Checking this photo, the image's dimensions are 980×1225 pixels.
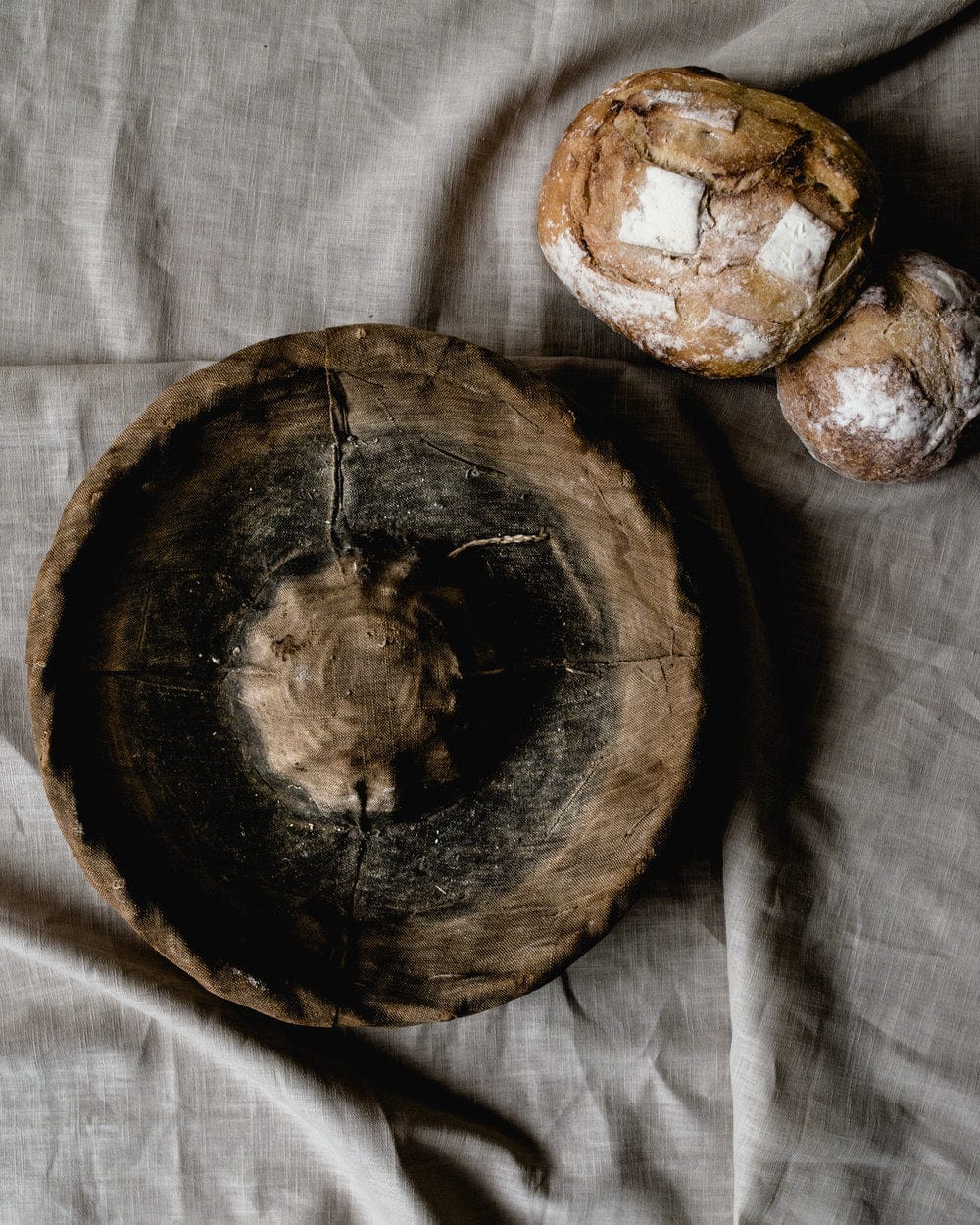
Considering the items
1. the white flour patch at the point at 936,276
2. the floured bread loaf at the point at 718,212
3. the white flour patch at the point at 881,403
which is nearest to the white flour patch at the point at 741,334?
the floured bread loaf at the point at 718,212

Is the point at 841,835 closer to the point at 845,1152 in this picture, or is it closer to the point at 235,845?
the point at 845,1152

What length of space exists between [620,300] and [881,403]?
1.15 feet

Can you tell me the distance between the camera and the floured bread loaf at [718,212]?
124 cm

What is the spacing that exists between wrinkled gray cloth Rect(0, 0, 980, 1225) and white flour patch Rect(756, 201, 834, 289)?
26 centimetres

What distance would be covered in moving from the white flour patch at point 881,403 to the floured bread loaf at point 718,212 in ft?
0.26

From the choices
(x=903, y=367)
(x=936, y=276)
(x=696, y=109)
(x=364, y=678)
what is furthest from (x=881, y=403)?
(x=364, y=678)

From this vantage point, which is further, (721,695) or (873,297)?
(721,695)

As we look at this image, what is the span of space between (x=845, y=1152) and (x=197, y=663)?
1.10 meters

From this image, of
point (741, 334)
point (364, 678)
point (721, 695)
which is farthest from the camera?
point (721, 695)

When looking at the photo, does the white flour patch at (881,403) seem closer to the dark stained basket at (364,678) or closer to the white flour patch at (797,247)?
the white flour patch at (797,247)

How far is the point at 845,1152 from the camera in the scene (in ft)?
4.75

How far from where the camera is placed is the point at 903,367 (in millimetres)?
1308

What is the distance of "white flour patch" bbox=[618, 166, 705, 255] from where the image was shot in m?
1.23

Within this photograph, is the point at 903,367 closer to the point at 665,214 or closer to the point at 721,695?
the point at 665,214
